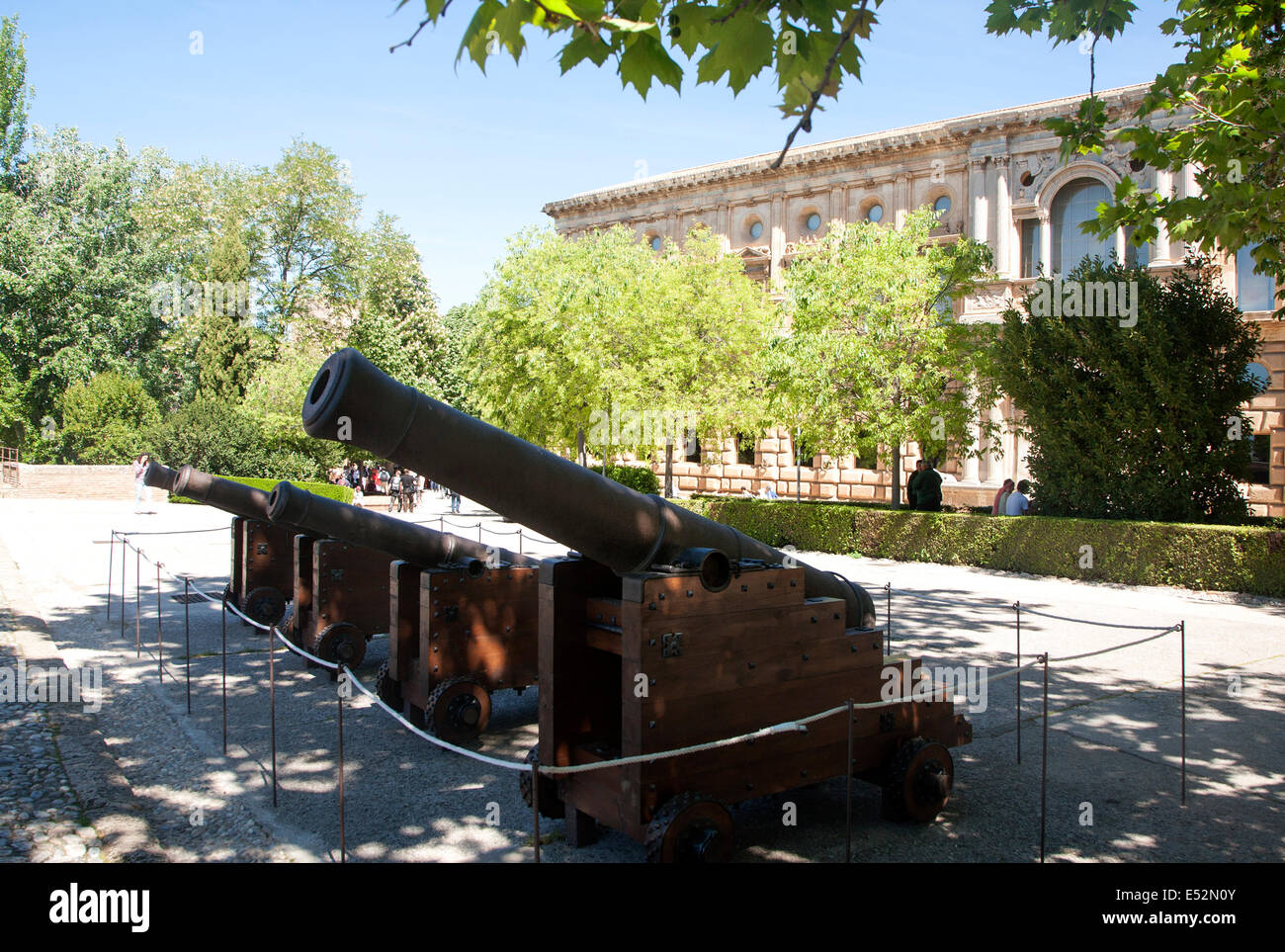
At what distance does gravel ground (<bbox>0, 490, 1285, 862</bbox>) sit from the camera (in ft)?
15.9

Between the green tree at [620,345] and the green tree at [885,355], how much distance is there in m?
3.83

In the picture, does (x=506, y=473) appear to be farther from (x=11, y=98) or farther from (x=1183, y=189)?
(x=11, y=98)

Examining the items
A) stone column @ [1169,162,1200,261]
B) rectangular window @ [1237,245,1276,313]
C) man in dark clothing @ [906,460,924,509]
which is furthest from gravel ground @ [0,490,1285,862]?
stone column @ [1169,162,1200,261]

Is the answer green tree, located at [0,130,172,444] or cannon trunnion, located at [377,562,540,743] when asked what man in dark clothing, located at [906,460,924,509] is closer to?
cannon trunnion, located at [377,562,540,743]

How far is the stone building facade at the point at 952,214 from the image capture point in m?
28.0

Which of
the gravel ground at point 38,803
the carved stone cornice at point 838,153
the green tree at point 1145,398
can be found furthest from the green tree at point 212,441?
the gravel ground at point 38,803

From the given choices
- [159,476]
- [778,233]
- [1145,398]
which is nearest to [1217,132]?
[1145,398]

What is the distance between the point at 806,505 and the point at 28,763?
18.4 meters

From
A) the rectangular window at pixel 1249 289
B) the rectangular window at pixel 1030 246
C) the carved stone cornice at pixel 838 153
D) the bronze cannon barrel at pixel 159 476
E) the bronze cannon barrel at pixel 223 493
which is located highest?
the carved stone cornice at pixel 838 153

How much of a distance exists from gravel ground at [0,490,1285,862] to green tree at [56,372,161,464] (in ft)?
106

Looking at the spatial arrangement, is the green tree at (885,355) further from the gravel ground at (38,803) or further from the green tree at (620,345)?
the gravel ground at (38,803)

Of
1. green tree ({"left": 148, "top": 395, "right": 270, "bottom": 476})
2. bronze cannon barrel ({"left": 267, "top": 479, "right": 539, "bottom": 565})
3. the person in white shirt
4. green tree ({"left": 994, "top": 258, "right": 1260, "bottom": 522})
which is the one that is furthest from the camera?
green tree ({"left": 148, "top": 395, "right": 270, "bottom": 476})

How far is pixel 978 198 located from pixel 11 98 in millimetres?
45545

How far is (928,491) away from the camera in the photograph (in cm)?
2023
